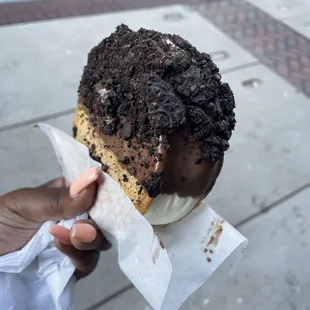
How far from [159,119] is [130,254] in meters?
0.38

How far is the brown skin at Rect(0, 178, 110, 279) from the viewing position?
137cm

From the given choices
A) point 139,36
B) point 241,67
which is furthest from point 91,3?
point 139,36

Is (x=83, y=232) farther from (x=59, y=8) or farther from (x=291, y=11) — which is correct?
(x=291, y=11)

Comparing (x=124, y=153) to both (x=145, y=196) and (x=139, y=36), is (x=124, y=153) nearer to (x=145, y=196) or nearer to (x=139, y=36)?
(x=145, y=196)

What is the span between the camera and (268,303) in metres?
2.42

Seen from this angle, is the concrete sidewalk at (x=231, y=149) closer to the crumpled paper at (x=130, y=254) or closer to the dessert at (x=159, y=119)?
the crumpled paper at (x=130, y=254)

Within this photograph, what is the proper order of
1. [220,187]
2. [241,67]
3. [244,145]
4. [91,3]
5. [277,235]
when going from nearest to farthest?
[277,235] → [220,187] → [244,145] → [241,67] → [91,3]

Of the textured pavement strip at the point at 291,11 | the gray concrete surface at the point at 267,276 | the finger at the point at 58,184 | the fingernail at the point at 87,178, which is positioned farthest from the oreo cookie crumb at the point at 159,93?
the textured pavement strip at the point at 291,11

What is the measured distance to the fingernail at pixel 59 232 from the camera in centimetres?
140

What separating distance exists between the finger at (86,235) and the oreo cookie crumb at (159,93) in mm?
269

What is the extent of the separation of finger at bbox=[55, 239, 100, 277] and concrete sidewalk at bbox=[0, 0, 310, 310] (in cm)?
78

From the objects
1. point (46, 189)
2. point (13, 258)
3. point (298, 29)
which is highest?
point (46, 189)

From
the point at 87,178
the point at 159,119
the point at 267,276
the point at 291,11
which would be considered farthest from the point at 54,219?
the point at 291,11

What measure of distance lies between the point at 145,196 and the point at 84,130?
0.30 meters
